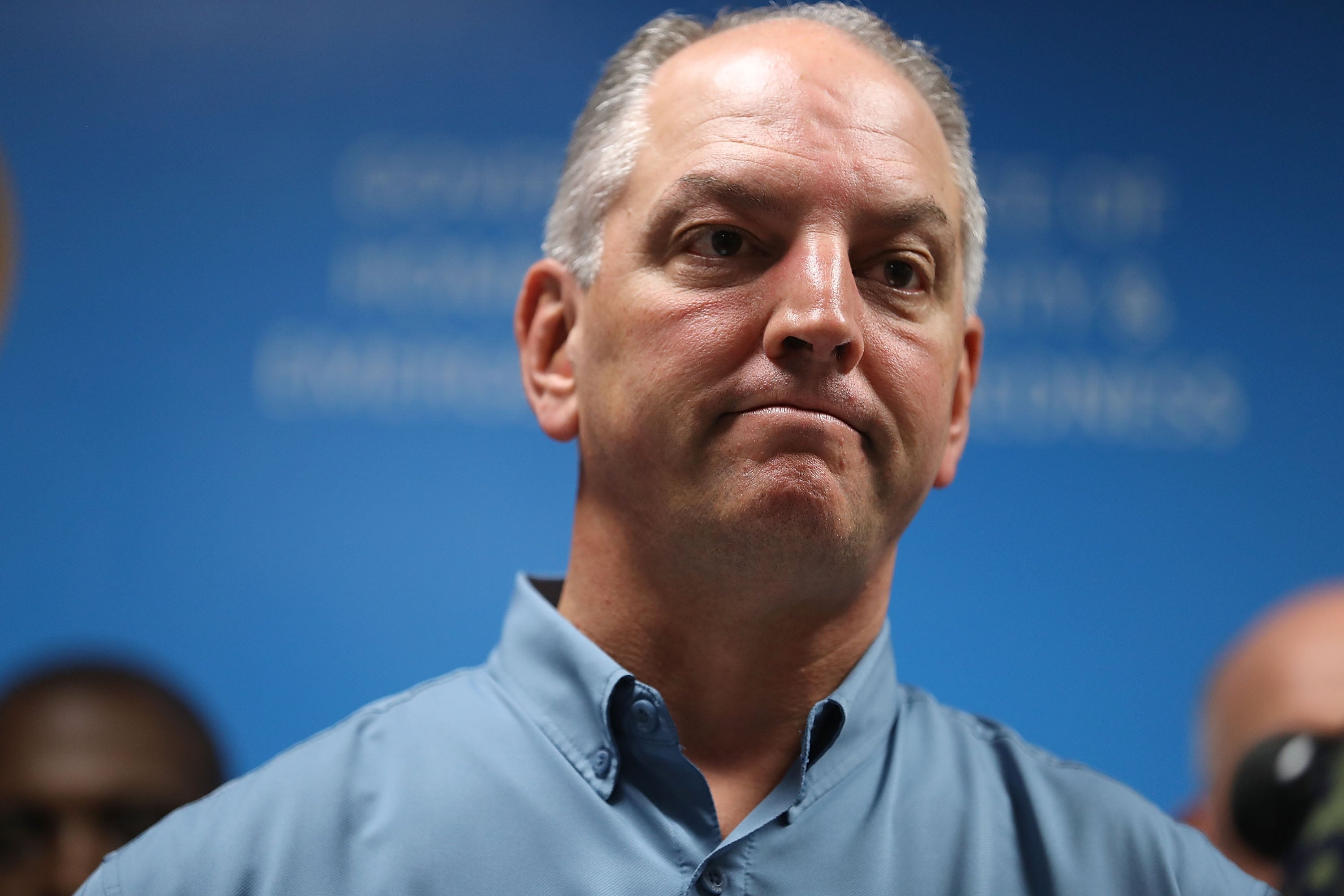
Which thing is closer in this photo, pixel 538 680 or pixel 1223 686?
pixel 538 680

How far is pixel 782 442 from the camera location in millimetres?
1222

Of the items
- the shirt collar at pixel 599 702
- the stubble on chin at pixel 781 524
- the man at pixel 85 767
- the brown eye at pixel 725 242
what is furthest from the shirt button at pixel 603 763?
the man at pixel 85 767

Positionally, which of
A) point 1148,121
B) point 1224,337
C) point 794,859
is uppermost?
point 1148,121

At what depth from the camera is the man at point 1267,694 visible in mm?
1836

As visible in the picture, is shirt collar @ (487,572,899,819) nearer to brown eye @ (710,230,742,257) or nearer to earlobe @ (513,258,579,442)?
earlobe @ (513,258,579,442)

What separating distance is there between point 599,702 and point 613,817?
0.13 metres

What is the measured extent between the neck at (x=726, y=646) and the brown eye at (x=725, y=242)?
13.1 inches

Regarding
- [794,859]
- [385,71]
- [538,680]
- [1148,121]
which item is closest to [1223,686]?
[1148,121]

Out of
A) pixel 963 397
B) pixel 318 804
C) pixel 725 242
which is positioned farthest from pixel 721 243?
pixel 318 804

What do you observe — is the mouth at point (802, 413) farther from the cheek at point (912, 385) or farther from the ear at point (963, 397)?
the ear at point (963, 397)

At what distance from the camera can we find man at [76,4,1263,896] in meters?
1.23

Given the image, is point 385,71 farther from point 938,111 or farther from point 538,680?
point 538,680

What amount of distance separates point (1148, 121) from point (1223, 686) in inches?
43.3

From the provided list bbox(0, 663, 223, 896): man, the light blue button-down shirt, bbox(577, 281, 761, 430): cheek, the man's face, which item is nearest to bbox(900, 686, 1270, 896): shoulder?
the light blue button-down shirt
